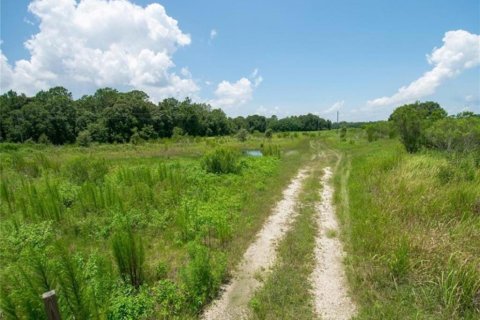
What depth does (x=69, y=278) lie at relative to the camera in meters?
3.42

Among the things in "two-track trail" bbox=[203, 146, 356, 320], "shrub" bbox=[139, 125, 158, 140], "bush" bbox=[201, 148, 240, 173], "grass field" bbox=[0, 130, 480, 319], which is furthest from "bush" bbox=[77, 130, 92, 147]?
"two-track trail" bbox=[203, 146, 356, 320]

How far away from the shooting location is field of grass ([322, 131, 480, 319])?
14.7 ft

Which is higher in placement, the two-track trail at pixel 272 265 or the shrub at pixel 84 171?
the shrub at pixel 84 171

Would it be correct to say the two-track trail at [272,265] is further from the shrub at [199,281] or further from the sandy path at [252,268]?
the shrub at [199,281]

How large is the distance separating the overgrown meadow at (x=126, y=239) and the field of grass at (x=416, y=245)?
2.65 metres

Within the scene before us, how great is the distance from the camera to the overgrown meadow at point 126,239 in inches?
136

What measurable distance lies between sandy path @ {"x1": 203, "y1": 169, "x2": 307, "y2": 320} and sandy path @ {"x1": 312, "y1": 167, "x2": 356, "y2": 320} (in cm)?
101

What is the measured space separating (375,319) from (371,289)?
76cm

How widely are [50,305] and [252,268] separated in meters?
3.90

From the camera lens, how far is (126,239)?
495 cm

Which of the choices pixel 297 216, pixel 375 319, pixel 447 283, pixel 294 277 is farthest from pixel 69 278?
pixel 297 216

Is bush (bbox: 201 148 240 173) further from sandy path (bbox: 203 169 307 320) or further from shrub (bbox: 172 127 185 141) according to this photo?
shrub (bbox: 172 127 185 141)

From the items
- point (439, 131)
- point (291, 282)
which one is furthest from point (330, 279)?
point (439, 131)

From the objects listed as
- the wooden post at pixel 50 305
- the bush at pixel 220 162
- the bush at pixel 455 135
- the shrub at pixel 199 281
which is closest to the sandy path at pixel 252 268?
the shrub at pixel 199 281
